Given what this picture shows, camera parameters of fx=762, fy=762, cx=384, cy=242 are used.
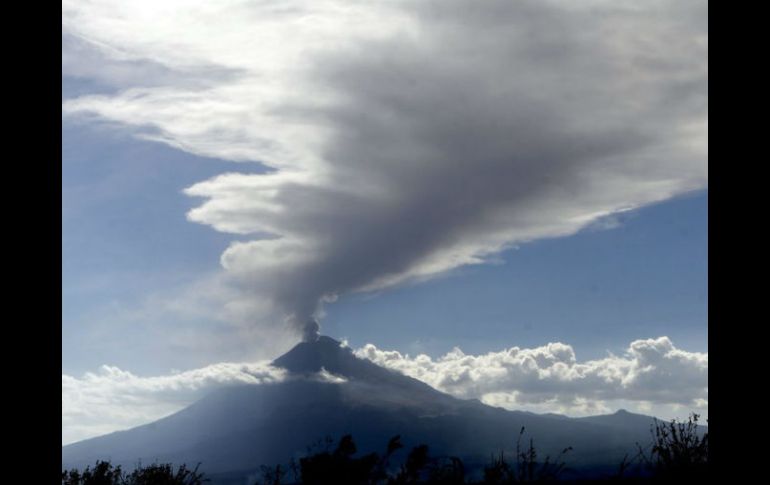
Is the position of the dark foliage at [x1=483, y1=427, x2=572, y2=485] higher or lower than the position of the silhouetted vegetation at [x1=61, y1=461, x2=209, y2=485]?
higher

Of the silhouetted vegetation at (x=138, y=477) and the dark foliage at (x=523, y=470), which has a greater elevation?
the dark foliage at (x=523, y=470)

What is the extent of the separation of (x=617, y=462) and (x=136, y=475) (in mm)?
7622

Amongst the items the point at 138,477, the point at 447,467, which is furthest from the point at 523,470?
the point at 138,477

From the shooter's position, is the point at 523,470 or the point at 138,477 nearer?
the point at 523,470

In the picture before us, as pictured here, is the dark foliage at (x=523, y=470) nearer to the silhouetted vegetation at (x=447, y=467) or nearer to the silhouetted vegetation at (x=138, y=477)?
the silhouetted vegetation at (x=447, y=467)

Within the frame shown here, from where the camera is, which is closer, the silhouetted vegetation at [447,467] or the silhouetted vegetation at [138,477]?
the silhouetted vegetation at [447,467]

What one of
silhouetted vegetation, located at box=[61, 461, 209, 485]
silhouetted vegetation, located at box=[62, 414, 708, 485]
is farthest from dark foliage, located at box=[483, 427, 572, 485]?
A: silhouetted vegetation, located at box=[61, 461, 209, 485]

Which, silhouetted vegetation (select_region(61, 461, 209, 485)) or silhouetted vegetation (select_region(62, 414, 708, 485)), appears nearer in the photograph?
silhouetted vegetation (select_region(62, 414, 708, 485))

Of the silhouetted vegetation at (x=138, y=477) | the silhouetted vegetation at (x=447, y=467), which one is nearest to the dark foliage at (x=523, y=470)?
the silhouetted vegetation at (x=447, y=467)

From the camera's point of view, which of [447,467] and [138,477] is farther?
[138,477]

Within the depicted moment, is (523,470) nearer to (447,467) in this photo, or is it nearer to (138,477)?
(447,467)

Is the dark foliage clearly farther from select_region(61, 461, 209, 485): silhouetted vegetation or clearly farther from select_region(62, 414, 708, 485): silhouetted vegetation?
select_region(61, 461, 209, 485): silhouetted vegetation
